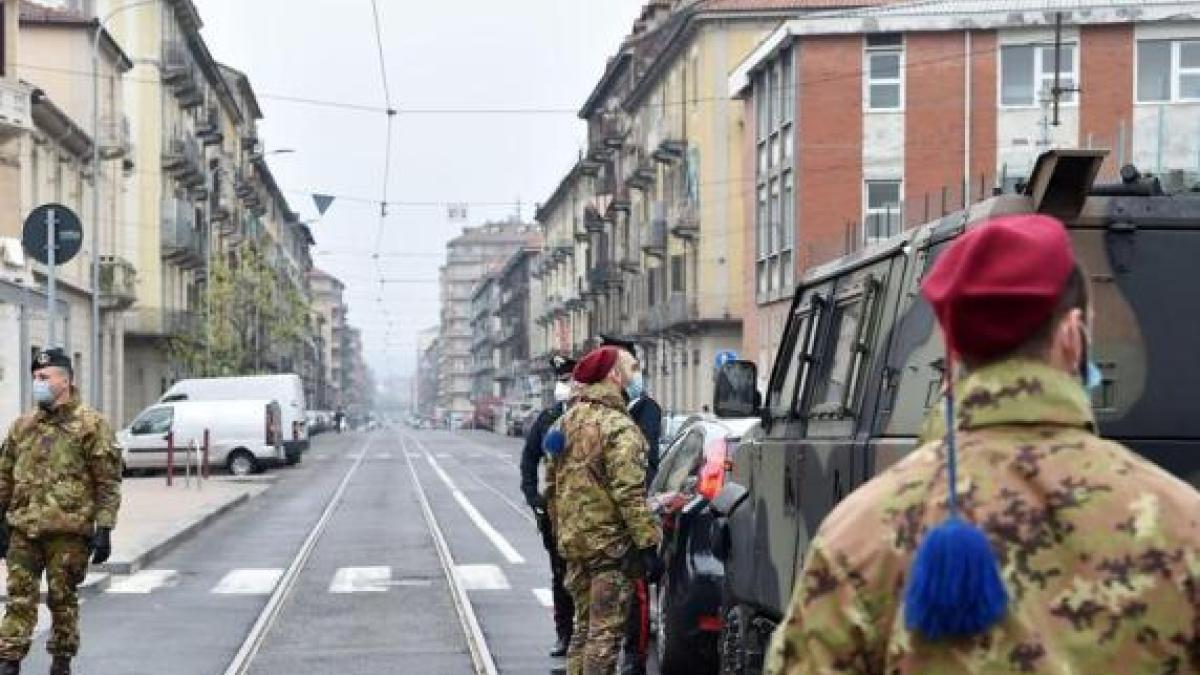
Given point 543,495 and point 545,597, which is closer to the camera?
point 543,495

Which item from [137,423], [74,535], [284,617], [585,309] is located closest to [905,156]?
[137,423]

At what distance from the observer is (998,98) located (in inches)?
1720

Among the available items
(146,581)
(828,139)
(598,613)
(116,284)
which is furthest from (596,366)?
(116,284)

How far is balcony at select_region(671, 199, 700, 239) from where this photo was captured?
191 feet

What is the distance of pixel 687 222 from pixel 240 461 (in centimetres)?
1914

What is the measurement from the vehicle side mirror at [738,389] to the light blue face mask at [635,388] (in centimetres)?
59

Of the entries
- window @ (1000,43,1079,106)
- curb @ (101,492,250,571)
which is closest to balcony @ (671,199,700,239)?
Answer: window @ (1000,43,1079,106)

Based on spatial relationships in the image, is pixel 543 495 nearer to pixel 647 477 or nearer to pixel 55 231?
pixel 647 477

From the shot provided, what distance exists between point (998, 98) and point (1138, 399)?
39.0 m

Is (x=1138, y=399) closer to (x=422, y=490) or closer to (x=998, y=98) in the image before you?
(x=422, y=490)

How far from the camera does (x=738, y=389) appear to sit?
8.24 m

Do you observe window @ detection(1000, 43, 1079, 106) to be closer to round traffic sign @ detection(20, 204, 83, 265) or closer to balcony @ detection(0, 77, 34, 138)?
balcony @ detection(0, 77, 34, 138)

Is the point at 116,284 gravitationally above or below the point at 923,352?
above

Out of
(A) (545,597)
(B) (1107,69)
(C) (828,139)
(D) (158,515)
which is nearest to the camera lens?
(A) (545,597)
